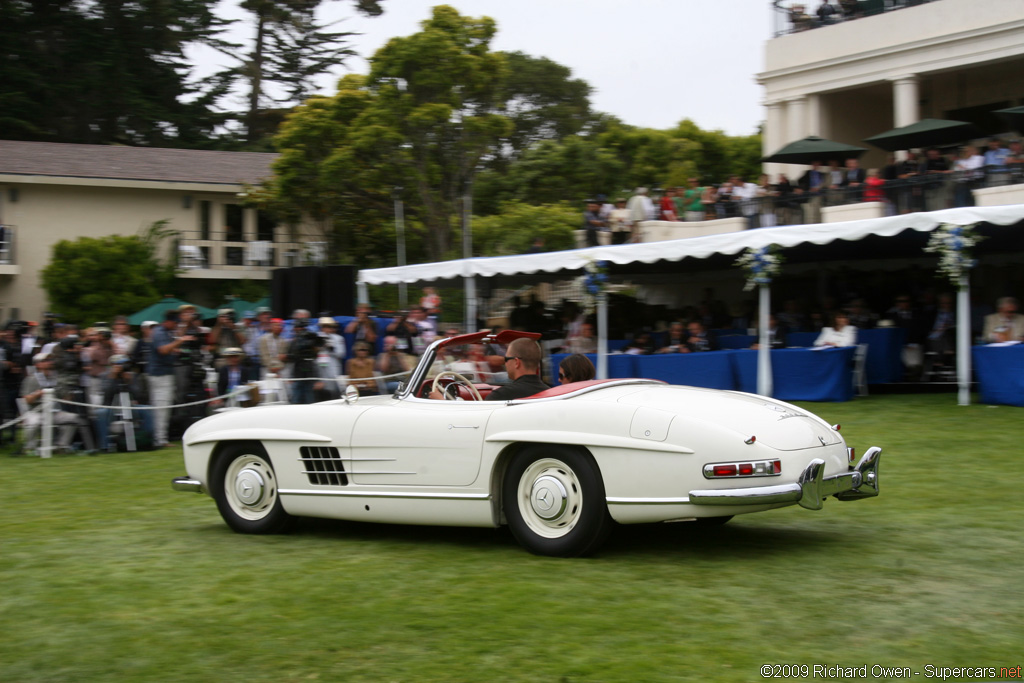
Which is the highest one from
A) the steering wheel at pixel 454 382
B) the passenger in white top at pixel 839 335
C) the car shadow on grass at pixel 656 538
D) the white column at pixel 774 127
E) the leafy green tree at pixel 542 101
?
the leafy green tree at pixel 542 101

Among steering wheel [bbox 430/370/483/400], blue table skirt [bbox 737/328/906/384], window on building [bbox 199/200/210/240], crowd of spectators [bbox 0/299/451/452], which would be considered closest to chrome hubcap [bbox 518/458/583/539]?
steering wheel [bbox 430/370/483/400]

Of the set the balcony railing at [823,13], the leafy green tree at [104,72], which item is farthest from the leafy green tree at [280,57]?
the balcony railing at [823,13]

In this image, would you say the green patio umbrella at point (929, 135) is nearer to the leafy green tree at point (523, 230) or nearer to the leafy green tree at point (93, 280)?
the leafy green tree at point (523, 230)

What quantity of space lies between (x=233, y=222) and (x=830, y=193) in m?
21.1

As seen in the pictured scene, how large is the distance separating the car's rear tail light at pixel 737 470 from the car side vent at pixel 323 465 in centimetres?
237

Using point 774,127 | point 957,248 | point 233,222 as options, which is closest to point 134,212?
point 233,222

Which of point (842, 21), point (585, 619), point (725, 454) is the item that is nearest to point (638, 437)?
point (725, 454)

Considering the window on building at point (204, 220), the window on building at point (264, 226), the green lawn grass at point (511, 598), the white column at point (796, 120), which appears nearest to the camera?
the green lawn grass at point (511, 598)

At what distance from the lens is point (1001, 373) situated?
12.7 metres

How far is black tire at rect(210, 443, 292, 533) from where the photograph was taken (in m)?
6.71

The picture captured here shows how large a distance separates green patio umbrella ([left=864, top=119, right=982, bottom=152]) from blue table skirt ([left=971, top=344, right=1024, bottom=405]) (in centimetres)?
585

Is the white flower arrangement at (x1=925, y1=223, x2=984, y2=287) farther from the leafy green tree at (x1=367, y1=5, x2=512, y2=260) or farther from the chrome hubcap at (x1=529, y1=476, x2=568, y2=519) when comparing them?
the leafy green tree at (x1=367, y1=5, x2=512, y2=260)

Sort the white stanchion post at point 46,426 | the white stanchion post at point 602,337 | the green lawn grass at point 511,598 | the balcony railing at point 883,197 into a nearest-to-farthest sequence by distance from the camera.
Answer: the green lawn grass at point 511,598 → the white stanchion post at point 46,426 → the balcony railing at point 883,197 → the white stanchion post at point 602,337

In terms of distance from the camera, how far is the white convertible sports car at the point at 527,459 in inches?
203
